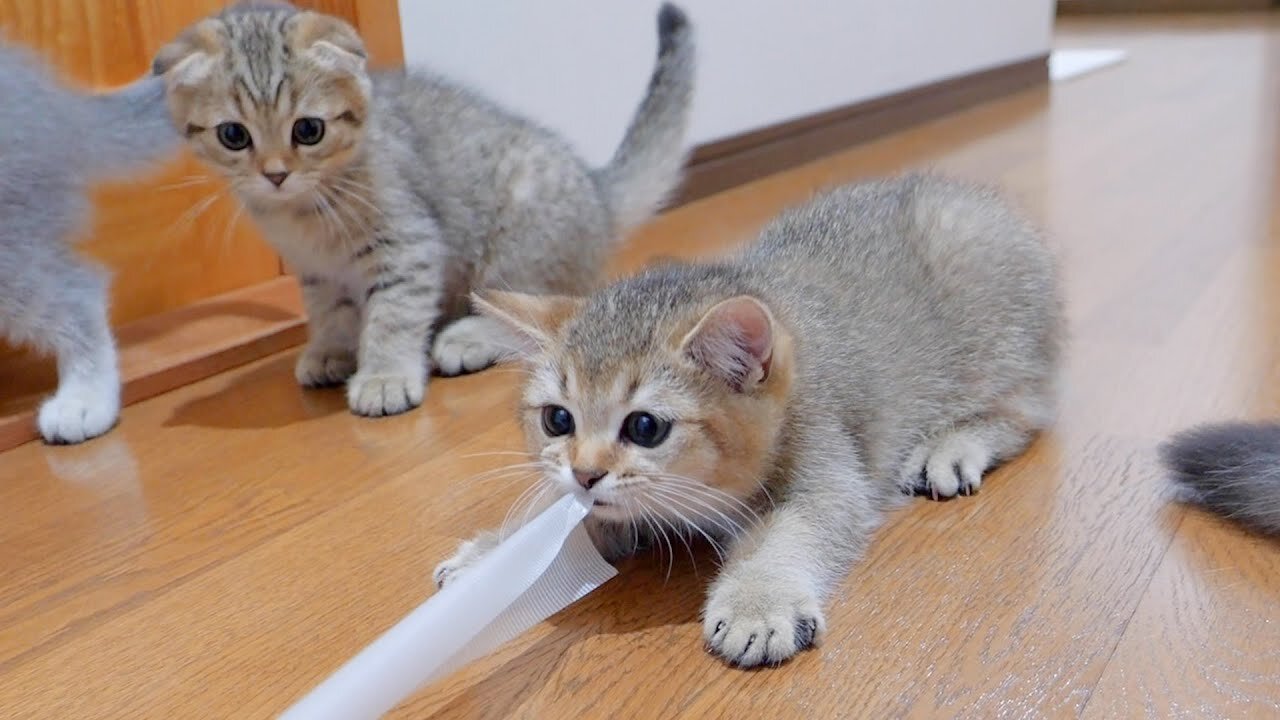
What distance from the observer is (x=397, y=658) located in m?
0.92

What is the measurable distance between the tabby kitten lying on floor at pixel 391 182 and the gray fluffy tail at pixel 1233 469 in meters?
0.84

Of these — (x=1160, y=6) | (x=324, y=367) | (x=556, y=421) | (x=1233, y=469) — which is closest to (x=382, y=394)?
(x=324, y=367)

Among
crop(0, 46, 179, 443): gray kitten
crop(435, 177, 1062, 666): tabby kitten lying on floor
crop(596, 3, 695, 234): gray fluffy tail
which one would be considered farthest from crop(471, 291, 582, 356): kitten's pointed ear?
crop(596, 3, 695, 234): gray fluffy tail

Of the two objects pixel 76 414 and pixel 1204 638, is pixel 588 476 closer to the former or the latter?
pixel 1204 638

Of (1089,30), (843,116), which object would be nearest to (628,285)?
(843,116)

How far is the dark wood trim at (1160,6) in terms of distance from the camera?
24.1 ft

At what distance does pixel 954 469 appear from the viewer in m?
1.38

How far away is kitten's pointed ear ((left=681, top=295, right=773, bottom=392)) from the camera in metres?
1.07

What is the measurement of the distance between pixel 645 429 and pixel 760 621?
0.21m

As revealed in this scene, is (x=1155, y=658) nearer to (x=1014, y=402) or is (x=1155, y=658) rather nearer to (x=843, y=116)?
(x=1014, y=402)

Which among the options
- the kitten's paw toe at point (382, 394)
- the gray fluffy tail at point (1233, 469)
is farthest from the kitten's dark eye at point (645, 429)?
the kitten's paw toe at point (382, 394)

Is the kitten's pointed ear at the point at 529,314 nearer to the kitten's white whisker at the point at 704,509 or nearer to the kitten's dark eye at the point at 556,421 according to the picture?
the kitten's dark eye at the point at 556,421

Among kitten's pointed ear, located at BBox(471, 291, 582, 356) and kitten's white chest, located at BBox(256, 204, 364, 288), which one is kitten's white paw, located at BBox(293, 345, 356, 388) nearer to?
kitten's white chest, located at BBox(256, 204, 364, 288)

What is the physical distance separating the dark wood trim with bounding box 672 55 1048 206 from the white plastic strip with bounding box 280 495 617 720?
1.88m
